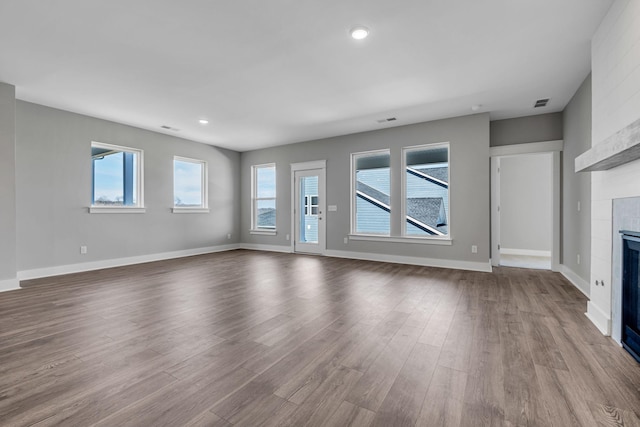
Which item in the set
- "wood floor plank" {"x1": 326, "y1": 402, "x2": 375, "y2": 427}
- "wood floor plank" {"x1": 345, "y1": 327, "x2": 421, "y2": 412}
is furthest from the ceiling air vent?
"wood floor plank" {"x1": 326, "y1": 402, "x2": 375, "y2": 427}

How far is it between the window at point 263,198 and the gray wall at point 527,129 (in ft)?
16.8

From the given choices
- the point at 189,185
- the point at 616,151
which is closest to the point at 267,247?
the point at 189,185

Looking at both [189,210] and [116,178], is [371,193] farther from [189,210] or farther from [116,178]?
[116,178]

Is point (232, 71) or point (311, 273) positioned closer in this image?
point (232, 71)

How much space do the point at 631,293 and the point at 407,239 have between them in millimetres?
3583

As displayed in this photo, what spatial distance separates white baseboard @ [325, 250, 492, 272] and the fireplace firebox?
277cm

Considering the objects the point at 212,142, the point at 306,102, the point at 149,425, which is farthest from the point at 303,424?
the point at 212,142

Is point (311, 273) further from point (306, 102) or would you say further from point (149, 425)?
point (149, 425)

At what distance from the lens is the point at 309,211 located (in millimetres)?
7141

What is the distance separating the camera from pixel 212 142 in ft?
23.4

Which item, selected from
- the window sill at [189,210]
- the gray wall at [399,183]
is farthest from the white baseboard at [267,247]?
the window sill at [189,210]

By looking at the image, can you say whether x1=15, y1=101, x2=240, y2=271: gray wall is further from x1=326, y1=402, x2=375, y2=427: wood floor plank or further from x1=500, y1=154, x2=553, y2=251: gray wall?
x1=500, y1=154, x2=553, y2=251: gray wall

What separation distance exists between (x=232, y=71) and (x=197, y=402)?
3.41m

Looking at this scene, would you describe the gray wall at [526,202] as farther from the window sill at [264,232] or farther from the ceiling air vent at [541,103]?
the window sill at [264,232]
